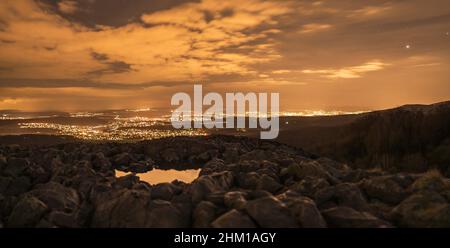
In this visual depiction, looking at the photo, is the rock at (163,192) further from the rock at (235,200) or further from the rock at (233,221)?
the rock at (233,221)

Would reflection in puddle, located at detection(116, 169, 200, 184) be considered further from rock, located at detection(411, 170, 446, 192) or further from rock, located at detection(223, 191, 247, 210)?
rock, located at detection(411, 170, 446, 192)

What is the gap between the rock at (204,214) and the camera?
32.7 ft

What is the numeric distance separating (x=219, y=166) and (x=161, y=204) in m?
9.17

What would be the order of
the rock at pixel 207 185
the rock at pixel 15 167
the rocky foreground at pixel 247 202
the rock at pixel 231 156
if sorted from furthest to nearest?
1. the rock at pixel 231 156
2. the rock at pixel 15 167
3. the rock at pixel 207 185
4. the rocky foreground at pixel 247 202

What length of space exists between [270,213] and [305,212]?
0.88 m

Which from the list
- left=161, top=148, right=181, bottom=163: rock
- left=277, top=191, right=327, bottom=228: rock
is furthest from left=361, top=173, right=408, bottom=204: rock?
left=161, top=148, right=181, bottom=163: rock

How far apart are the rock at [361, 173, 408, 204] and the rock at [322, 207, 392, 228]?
2846 millimetres

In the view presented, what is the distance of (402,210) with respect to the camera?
10.4 metres

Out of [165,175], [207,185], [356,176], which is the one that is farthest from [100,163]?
[356,176]

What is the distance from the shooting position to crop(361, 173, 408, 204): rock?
1213cm

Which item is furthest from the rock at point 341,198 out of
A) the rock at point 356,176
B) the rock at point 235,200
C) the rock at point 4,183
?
the rock at point 4,183

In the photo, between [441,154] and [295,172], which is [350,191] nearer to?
[295,172]

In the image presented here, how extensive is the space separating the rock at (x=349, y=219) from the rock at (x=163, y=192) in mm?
4873
